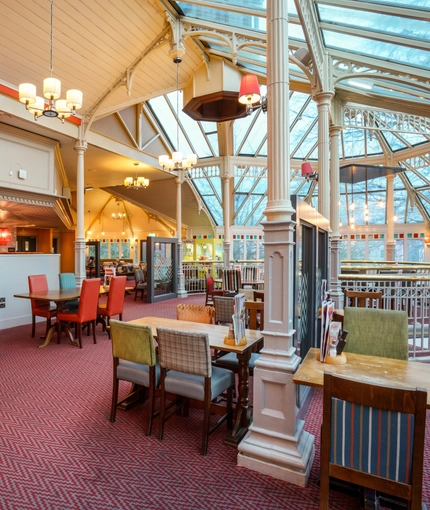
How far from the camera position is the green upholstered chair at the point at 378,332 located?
260cm

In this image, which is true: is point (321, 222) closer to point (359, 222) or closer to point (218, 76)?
point (218, 76)

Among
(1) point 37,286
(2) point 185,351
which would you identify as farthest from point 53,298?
(2) point 185,351

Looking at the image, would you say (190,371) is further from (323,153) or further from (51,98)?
(51,98)

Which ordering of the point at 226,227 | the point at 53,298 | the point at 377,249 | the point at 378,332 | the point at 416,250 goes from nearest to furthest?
the point at 378,332 < the point at 53,298 < the point at 226,227 < the point at 416,250 < the point at 377,249

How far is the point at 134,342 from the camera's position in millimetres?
2740

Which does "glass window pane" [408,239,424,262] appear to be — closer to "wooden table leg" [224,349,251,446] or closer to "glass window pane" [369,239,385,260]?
"glass window pane" [369,239,385,260]

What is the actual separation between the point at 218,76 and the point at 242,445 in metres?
7.21

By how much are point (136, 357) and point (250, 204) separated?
1190 cm

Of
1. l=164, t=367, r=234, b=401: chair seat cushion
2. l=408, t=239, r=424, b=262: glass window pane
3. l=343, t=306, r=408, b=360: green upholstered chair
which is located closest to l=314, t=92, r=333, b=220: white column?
l=343, t=306, r=408, b=360: green upholstered chair

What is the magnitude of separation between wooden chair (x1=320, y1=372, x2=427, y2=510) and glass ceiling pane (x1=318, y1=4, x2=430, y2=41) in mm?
4380

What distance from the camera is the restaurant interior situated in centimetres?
221

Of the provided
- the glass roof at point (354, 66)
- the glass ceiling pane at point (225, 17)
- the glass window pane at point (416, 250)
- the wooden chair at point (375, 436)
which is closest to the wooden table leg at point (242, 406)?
the wooden chair at point (375, 436)

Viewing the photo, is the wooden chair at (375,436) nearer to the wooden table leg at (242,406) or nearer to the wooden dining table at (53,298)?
the wooden table leg at (242,406)

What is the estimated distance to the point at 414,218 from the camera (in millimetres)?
12438
